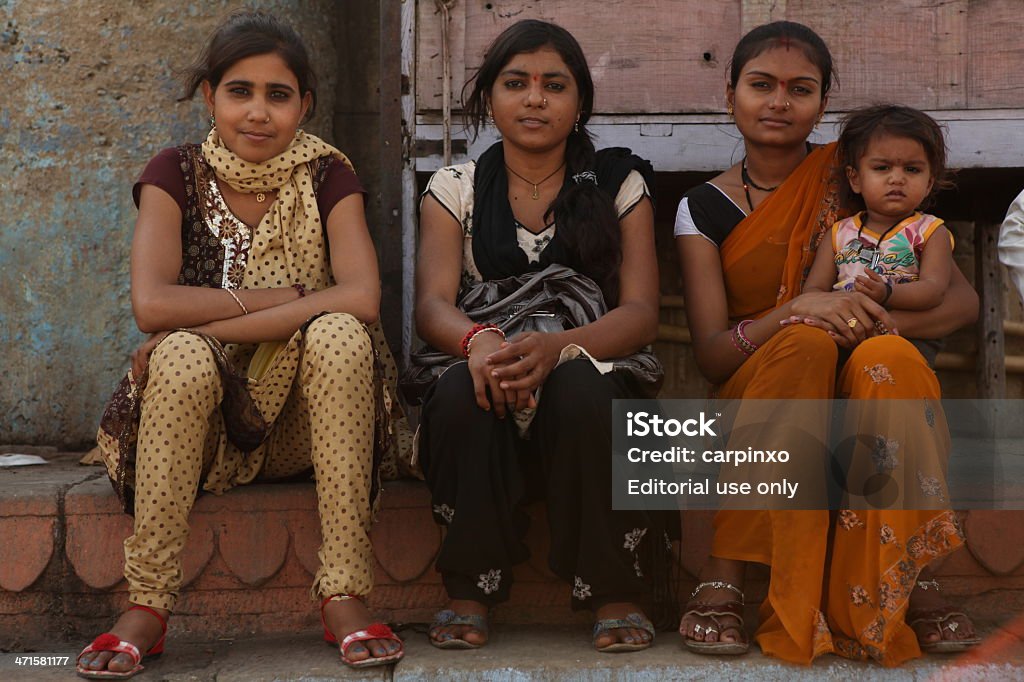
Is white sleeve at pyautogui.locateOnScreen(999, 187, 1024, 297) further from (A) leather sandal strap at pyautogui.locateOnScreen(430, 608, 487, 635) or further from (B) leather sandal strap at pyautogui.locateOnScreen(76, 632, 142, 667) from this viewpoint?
(B) leather sandal strap at pyautogui.locateOnScreen(76, 632, 142, 667)

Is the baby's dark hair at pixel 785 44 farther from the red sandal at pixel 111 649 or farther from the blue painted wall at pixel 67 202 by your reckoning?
the red sandal at pixel 111 649

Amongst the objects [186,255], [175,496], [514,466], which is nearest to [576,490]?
[514,466]

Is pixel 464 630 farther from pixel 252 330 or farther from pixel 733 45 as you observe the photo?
pixel 733 45

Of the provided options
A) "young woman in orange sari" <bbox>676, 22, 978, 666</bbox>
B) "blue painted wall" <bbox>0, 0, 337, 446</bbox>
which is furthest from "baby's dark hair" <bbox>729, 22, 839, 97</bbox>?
"blue painted wall" <bbox>0, 0, 337, 446</bbox>

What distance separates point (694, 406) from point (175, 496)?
1.43m

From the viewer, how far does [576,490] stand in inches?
100

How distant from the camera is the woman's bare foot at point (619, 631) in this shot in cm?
251

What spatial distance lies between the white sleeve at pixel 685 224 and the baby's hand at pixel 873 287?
1.61ft

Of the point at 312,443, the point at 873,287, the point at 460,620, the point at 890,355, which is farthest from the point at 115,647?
the point at 873,287

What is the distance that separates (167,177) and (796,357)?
1693 millimetres

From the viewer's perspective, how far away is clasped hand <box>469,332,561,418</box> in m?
2.54

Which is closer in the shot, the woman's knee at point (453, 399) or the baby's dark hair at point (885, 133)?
the woman's knee at point (453, 399)

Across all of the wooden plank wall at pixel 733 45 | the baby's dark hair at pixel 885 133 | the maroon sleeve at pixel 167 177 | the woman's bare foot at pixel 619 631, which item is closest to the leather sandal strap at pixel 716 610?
the woman's bare foot at pixel 619 631

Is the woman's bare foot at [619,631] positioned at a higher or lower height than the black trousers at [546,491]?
lower
